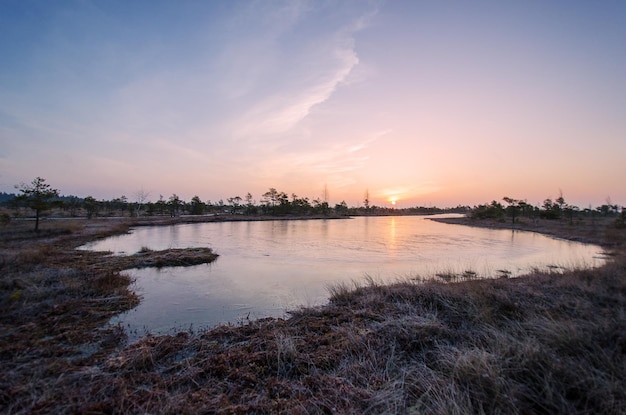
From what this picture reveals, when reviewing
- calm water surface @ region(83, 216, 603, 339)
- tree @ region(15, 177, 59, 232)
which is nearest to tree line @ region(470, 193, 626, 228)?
calm water surface @ region(83, 216, 603, 339)

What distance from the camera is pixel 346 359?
186 inches

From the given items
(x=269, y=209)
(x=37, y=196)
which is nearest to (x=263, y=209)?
(x=269, y=209)

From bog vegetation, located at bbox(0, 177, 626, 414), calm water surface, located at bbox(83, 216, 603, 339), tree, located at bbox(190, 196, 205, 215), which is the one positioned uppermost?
tree, located at bbox(190, 196, 205, 215)

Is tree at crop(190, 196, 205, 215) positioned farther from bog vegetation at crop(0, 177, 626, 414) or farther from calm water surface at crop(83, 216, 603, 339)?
bog vegetation at crop(0, 177, 626, 414)

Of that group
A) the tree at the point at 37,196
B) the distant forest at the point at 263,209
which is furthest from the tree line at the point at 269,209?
the tree at the point at 37,196

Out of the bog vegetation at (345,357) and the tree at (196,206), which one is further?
the tree at (196,206)

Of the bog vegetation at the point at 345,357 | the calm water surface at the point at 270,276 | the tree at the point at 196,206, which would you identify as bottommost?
the calm water surface at the point at 270,276

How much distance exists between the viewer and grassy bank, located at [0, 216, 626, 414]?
334 cm

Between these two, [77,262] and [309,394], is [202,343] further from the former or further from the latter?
[77,262]

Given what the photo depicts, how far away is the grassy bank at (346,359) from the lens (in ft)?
11.0

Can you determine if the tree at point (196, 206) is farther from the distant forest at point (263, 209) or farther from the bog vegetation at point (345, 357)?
the bog vegetation at point (345, 357)

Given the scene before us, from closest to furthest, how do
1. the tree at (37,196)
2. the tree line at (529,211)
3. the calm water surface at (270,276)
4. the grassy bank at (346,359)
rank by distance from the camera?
1. the grassy bank at (346,359)
2. the calm water surface at (270,276)
3. the tree at (37,196)
4. the tree line at (529,211)

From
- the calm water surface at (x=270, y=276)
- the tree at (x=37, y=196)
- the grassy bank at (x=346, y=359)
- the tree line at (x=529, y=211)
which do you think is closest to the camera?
the grassy bank at (x=346, y=359)

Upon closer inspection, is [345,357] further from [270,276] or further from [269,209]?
[269,209]
